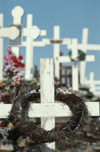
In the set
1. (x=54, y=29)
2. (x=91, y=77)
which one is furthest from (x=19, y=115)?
(x=91, y=77)

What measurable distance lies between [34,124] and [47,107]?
28cm

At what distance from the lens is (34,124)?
3.62 meters

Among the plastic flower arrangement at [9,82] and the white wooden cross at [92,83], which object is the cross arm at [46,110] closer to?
the plastic flower arrangement at [9,82]

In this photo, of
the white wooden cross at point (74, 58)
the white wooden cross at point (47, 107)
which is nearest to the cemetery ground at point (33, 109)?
the white wooden cross at point (47, 107)

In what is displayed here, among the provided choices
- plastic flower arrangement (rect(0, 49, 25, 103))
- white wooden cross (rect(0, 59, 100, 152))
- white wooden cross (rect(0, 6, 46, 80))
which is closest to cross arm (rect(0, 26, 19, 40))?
white wooden cross (rect(0, 6, 46, 80))

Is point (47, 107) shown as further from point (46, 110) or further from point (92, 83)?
point (92, 83)

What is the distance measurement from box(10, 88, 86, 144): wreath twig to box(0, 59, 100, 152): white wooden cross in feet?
0.26

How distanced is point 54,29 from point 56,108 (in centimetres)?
1097

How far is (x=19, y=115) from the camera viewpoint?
11.8 feet

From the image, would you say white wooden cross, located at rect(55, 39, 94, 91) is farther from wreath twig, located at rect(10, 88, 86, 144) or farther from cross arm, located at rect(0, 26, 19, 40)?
wreath twig, located at rect(10, 88, 86, 144)

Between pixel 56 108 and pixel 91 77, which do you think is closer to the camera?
pixel 56 108

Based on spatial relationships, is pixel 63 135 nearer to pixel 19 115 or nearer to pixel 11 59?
pixel 19 115

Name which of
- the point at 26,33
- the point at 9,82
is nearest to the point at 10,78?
the point at 9,82

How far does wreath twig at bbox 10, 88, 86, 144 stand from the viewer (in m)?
3.55
